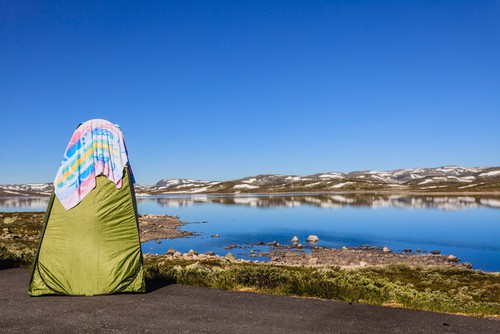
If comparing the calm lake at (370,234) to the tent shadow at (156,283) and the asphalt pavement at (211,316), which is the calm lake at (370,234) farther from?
the asphalt pavement at (211,316)

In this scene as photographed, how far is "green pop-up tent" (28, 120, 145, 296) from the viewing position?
11414mm

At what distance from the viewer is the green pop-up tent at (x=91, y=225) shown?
449 inches

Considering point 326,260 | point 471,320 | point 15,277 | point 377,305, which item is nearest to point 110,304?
point 15,277

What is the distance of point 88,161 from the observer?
12.4 metres

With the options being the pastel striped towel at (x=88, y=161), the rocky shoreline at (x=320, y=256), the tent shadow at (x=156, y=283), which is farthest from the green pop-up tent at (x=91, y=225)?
the rocky shoreline at (x=320, y=256)

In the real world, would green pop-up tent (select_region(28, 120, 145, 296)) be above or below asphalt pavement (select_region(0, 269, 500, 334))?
above

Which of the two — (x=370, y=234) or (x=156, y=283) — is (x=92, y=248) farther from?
(x=370, y=234)

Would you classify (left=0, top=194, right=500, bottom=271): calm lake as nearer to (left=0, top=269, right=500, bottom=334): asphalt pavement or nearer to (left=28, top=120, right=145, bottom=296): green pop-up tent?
(left=0, top=269, right=500, bottom=334): asphalt pavement

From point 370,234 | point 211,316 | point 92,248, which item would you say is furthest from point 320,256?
point 211,316

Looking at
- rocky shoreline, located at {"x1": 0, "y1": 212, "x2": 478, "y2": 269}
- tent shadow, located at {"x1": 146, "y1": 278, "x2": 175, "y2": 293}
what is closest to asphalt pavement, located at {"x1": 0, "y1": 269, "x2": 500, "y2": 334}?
tent shadow, located at {"x1": 146, "y1": 278, "x2": 175, "y2": 293}

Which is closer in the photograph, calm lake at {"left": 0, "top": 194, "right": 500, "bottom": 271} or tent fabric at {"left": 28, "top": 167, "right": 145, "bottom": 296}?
tent fabric at {"left": 28, "top": 167, "right": 145, "bottom": 296}

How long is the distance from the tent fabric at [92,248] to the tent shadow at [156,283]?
2.31ft

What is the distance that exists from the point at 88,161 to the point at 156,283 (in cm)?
450

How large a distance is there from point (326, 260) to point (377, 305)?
31793mm
